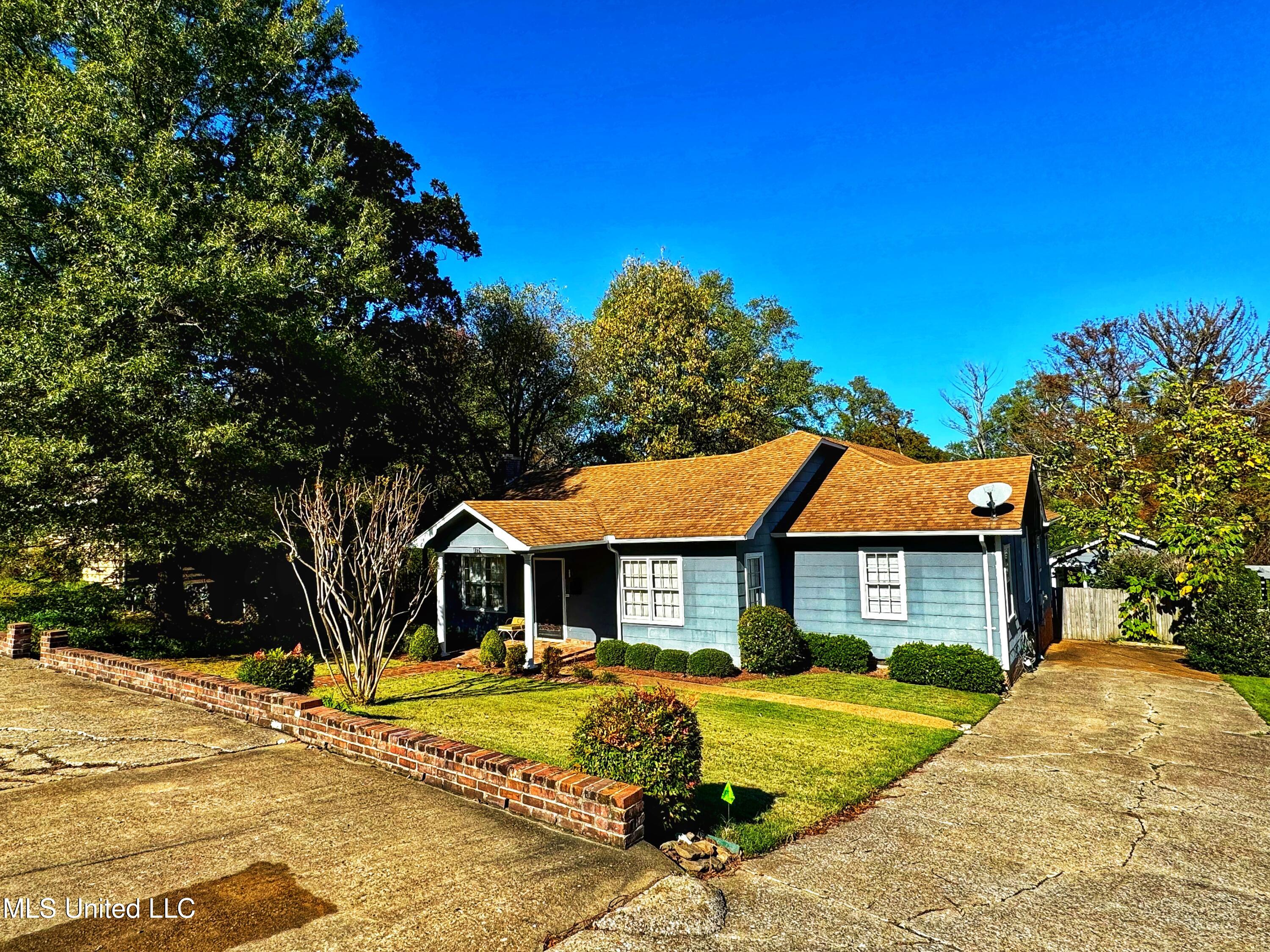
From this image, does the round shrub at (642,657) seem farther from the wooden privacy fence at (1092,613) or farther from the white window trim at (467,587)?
the wooden privacy fence at (1092,613)

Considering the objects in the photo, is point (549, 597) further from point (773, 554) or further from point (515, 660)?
point (773, 554)

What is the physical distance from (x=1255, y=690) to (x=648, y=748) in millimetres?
13931

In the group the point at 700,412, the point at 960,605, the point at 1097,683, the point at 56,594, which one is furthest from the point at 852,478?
the point at 56,594

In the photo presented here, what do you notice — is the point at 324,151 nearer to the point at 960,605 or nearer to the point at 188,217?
the point at 188,217

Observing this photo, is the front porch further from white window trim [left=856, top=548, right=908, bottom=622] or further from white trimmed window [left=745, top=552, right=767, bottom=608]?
white window trim [left=856, top=548, right=908, bottom=622]

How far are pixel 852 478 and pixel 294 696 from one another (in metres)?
14.4

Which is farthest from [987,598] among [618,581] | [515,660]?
[515,660]

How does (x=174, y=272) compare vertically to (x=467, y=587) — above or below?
above

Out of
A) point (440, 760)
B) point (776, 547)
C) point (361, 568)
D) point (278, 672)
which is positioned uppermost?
point (776, 547)

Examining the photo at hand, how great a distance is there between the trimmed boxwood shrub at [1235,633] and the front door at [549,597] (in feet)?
49.2

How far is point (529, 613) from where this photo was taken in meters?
15.8

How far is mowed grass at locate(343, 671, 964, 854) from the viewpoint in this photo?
7.03 m

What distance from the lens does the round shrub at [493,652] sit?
1589 cm

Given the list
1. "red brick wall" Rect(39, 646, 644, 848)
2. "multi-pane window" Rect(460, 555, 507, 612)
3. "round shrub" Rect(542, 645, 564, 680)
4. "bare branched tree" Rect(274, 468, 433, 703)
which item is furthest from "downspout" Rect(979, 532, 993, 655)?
"multi-pane window" Rect(460, 555, 507, 612)
